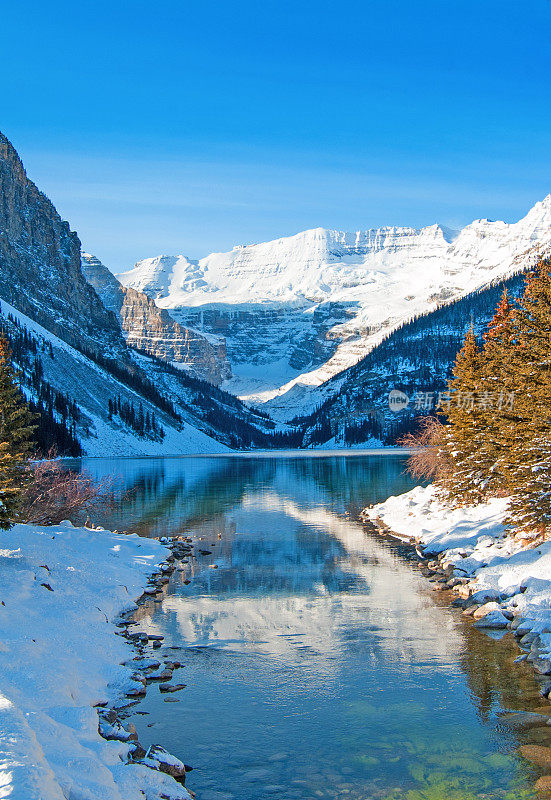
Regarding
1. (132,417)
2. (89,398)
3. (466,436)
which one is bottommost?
(132,417)

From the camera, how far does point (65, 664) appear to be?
1612 cm

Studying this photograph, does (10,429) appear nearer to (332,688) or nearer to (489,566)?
(332,688)

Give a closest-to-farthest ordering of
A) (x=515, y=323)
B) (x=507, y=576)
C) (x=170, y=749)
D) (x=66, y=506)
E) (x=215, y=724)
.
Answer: (x=170, y=749)
(x=215, y=724)
(x=507, y=576)
(x=515, y=323)
(x=66, y=506)

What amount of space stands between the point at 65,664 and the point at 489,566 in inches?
736

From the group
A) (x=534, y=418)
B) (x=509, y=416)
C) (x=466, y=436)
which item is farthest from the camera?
(x=466, y=436)

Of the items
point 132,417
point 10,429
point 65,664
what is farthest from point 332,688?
point 132,417

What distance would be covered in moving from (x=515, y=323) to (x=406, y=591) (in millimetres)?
14344

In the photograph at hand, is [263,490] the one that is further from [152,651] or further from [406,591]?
[152,651]

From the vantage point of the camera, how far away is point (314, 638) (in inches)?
824

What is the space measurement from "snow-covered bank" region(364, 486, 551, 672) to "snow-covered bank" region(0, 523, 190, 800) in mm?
10897

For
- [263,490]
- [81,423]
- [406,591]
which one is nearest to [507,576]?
[406,591]

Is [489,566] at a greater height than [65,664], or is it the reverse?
[65,664]

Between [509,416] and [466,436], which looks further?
[466,436]

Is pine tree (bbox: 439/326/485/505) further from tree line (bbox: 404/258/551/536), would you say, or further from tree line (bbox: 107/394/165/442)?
tree line (bbox: 107/394/165/442)
